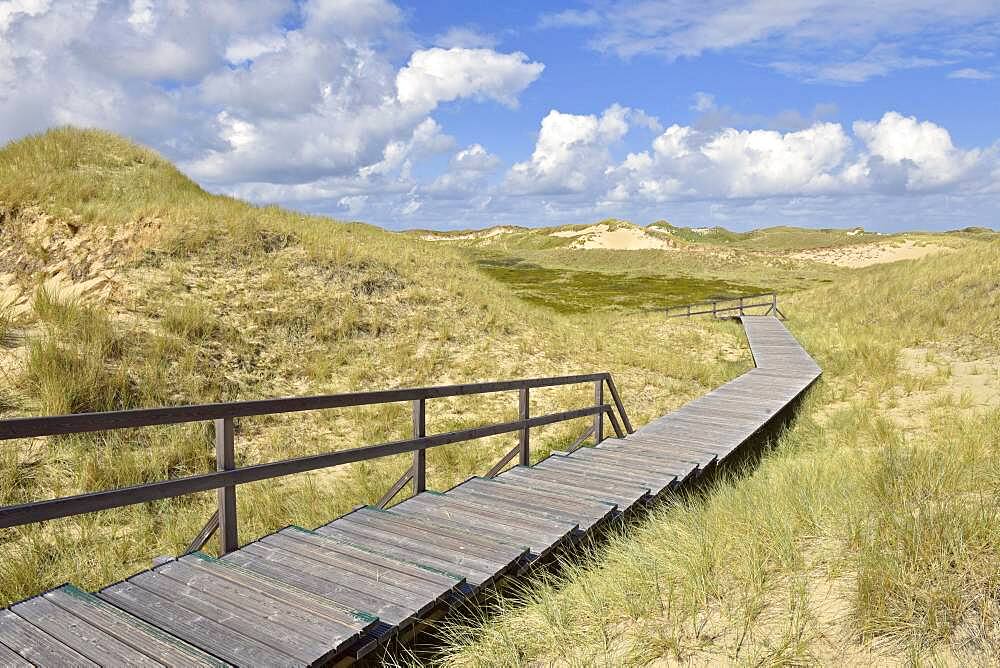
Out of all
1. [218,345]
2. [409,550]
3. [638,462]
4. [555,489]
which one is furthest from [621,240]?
[409,550]

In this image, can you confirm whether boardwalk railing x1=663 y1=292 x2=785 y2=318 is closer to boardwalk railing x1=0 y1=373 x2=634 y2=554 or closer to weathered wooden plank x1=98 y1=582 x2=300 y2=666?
boardwalk railing x1=0 y1=373 x2=634 y2=554

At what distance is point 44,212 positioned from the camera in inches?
639

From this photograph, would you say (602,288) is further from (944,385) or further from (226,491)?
(226,491)

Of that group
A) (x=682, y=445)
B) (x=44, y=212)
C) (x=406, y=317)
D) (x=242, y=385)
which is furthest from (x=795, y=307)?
(x=44, y=212)

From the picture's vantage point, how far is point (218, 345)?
13539 mm

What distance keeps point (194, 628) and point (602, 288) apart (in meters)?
51.3

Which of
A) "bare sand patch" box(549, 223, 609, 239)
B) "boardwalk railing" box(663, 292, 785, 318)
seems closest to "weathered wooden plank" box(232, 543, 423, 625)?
"boardwalk railing" box(663, 292, 785, 318)

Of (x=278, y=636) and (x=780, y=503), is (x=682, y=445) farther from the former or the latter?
(x=278, y=636)

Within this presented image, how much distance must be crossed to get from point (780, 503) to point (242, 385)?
10.6 m

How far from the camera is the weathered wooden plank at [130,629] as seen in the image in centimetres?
328

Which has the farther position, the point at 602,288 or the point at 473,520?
the point at 602,288

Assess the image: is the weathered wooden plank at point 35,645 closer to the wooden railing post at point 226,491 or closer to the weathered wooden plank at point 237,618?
the weathered wooden plank at point 237,618

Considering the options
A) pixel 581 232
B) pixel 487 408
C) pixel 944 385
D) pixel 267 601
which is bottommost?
pixel 487 408

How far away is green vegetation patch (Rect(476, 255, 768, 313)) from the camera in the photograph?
1667 inches
